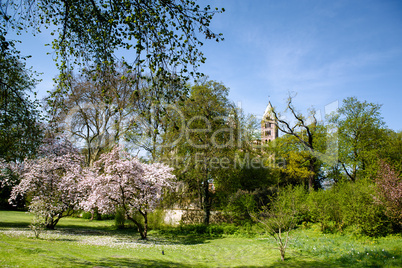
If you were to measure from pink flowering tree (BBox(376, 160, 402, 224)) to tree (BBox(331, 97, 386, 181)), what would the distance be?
16.8 meters

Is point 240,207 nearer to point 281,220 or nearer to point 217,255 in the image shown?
point 217,255

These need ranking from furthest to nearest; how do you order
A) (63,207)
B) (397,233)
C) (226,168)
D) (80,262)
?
(226,168), (63,207), (397,233), (80,262)

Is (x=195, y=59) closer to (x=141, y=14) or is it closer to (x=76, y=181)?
(x=141, y=14)

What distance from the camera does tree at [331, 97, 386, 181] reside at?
30.1 m

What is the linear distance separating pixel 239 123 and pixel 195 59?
64.6ft

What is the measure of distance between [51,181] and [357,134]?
102ft

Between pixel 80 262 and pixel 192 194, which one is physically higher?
pixel 192 194

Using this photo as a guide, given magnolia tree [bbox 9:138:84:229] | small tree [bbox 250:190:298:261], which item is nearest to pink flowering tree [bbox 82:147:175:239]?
magnolia tree [bbox 9:138:84:229]

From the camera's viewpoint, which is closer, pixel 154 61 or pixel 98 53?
pixel 154 61

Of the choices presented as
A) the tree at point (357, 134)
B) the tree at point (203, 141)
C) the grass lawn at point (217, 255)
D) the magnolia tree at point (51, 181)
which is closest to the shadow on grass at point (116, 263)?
the grass lawn at point (217, 255)

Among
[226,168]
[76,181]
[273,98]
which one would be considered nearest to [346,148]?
[273,98]

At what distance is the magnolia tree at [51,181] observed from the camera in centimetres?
1847

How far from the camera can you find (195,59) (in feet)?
22.5

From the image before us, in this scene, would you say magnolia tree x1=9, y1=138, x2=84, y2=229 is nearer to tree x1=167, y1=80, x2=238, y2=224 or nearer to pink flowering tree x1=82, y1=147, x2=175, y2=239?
pink flowering tree x1=82, y1=147, x2=175, y2=239
